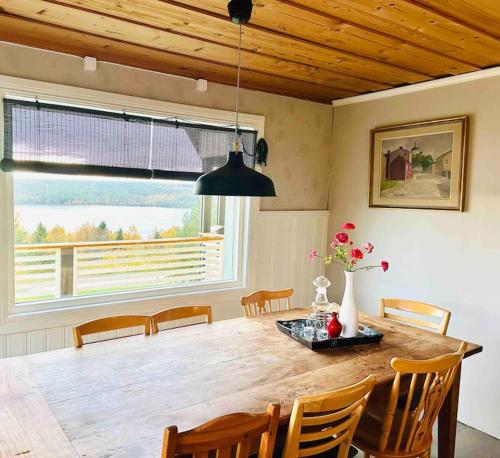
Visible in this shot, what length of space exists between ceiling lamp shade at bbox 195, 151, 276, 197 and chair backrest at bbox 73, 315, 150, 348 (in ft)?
2.64

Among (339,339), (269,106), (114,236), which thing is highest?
(269,106)

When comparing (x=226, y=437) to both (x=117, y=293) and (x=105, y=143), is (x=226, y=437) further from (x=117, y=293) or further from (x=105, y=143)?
Answer: (x=105, y=143)

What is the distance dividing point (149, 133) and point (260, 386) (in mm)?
1997

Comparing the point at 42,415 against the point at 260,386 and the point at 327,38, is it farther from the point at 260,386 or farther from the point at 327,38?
the point at 327,38

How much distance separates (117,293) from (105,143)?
103 cm

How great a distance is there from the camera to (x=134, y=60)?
288cm

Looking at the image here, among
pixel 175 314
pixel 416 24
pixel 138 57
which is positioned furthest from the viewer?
pixel 138 57


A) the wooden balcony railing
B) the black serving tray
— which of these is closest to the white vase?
the black serving tray

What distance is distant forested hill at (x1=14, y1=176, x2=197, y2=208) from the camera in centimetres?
278

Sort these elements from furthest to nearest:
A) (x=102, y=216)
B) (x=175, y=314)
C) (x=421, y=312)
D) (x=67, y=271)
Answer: (x=102, y=216) < (x=67, y=271) < (x=421, y=312) < (x=175, y=314)

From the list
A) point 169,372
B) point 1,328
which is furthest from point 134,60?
point 169,372

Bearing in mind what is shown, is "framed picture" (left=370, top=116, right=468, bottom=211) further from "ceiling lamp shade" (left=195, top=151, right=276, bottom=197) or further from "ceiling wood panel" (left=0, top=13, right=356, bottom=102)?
"ceiling lamp shade" (left=195, top=151, right=276, bottom=197)

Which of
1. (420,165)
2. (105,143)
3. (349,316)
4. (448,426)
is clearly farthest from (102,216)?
(448,426)

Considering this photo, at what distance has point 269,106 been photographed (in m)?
3.62
